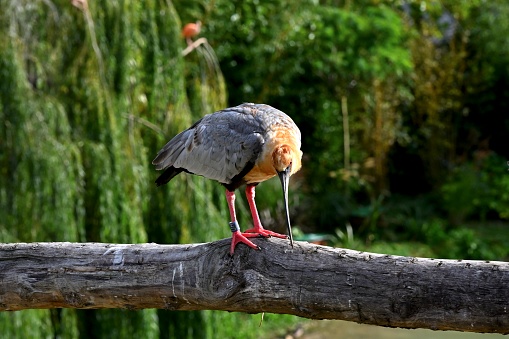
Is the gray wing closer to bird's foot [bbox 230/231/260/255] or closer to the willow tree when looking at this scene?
bird's foot [bbox 230/231/260/255]

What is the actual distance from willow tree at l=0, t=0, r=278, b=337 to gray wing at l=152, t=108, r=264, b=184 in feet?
5.46

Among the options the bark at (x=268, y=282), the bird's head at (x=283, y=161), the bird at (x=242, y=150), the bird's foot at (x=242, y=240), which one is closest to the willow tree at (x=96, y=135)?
the bird at (x=242, y=150)

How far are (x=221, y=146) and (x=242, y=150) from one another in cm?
12

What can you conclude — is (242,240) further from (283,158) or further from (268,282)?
(283,158)

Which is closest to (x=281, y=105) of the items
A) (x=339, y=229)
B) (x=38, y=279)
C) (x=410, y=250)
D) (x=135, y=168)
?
(x=339, y=229)

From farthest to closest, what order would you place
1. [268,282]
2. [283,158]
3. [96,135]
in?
[96,135]
[283,158]
[268,282]

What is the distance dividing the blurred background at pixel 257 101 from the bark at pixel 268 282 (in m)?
1.87

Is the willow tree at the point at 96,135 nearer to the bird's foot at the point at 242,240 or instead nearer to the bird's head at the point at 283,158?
the bird's head at the point at 283,158

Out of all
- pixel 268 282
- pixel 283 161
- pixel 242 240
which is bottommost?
pixel 268 282

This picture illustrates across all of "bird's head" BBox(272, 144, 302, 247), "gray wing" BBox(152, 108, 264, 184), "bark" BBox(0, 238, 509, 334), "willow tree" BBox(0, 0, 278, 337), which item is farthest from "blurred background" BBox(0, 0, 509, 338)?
"bird's head" BBox(272, 144, 302, 247)

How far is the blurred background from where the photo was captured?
5.00 m

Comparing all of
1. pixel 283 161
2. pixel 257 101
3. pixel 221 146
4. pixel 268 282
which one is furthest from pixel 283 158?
pixel 257 101

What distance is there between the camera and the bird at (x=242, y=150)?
3.04 metres

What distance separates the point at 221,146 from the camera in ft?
10.6
